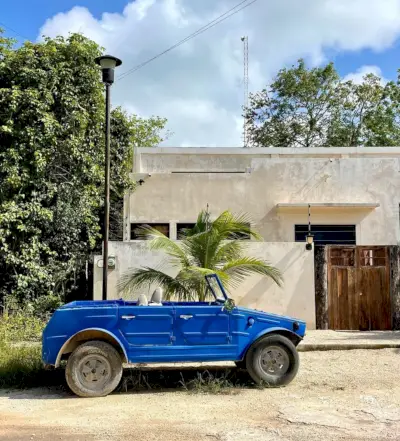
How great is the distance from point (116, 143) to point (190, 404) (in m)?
11.0

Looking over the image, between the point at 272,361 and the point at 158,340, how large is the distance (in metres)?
1.76

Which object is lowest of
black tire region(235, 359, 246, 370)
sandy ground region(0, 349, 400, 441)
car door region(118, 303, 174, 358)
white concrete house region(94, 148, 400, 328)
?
sandy ground region(0, 349, 400, 441)

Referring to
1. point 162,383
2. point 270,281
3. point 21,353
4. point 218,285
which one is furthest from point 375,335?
point 21,353

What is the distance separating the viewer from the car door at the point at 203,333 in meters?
7.66

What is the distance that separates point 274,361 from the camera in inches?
312

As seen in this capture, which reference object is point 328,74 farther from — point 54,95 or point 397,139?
point 54,95

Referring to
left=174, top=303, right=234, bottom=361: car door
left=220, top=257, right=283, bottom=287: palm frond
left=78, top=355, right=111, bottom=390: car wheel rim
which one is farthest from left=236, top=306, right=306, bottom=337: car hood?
left=220, top=257, right=283, bottom=287: palm frond

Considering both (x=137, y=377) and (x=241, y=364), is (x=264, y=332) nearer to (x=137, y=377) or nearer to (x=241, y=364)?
(x=241, y=364)

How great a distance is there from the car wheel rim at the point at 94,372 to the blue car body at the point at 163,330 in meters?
0.30

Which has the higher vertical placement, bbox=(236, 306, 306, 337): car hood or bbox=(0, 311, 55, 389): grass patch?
bbox=(236, 306, 306, 337): car hood

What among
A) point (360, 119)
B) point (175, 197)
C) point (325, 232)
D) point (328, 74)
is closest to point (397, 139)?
point (360, 119)

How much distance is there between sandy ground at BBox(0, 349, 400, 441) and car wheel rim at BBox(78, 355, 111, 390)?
9.8 inches

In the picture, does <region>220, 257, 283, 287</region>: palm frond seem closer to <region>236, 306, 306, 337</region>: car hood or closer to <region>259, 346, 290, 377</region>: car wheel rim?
<region>236, 306, 306, 337</region>: car hood

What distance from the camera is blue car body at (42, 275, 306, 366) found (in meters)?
7.49
